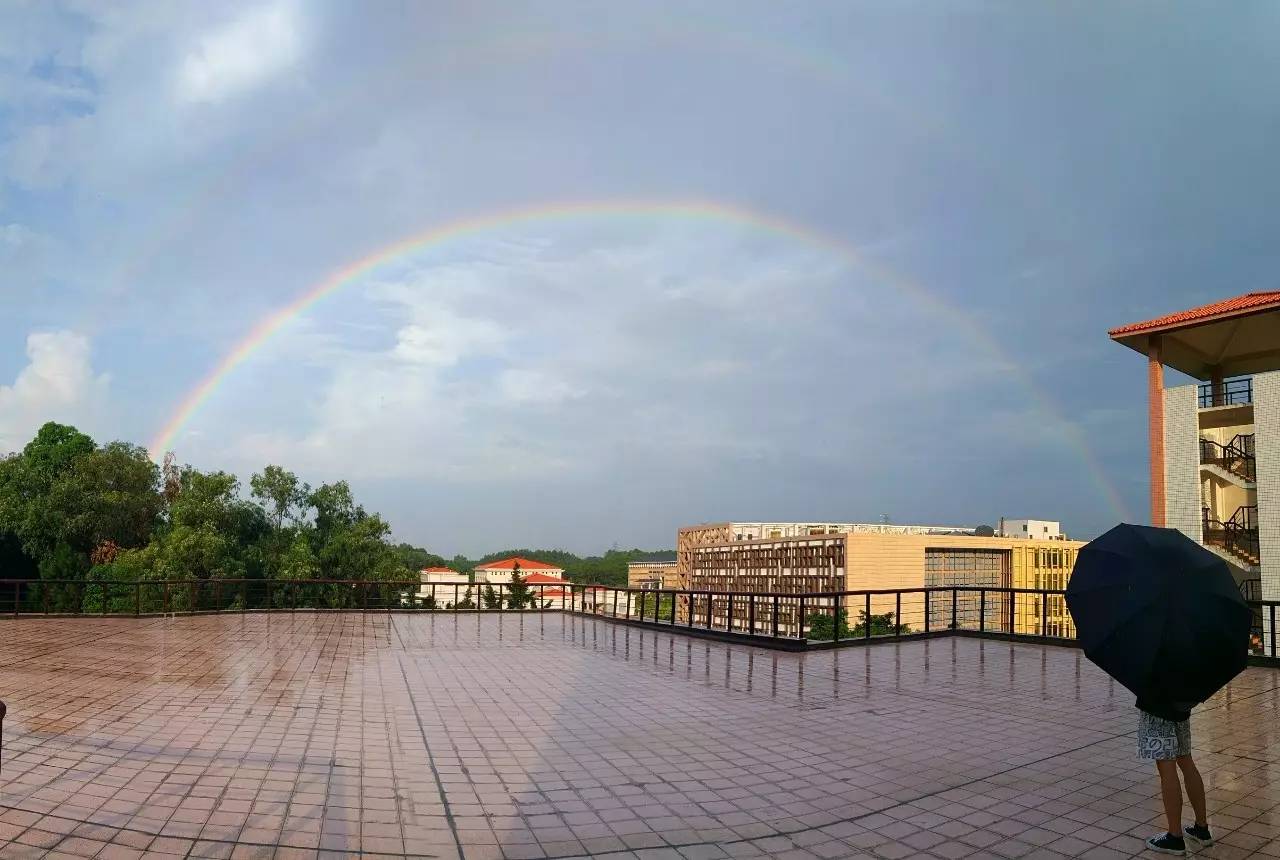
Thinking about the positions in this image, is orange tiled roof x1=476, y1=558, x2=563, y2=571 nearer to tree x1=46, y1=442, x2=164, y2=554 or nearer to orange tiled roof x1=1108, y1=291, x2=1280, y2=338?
tree x1=46, y1=442, x2=164, y2=554

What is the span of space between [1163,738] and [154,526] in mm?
56956

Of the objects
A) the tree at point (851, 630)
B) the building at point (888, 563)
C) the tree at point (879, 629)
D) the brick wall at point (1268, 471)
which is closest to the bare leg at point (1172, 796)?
the tree at point (851, 630)

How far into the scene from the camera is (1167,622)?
417 centimetres

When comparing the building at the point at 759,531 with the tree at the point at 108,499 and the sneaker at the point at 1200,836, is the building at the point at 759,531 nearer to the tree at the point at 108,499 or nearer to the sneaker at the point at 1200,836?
the tree at the point at 108,499

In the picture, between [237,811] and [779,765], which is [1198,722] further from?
[237,811]

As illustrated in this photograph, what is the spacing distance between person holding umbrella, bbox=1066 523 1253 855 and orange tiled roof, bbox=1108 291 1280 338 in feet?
92.7

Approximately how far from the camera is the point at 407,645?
14328mm

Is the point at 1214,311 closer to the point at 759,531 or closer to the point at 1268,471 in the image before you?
the point at 1268,471

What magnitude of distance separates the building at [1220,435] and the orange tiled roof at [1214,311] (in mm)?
34

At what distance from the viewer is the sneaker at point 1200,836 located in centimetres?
460

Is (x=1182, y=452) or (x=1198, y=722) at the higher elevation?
(x=1182, y=452)

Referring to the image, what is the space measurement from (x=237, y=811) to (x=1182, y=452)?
32445 mm

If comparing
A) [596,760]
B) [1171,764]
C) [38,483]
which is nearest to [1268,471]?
[1171,764]

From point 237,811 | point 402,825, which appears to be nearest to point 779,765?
point 402,825
